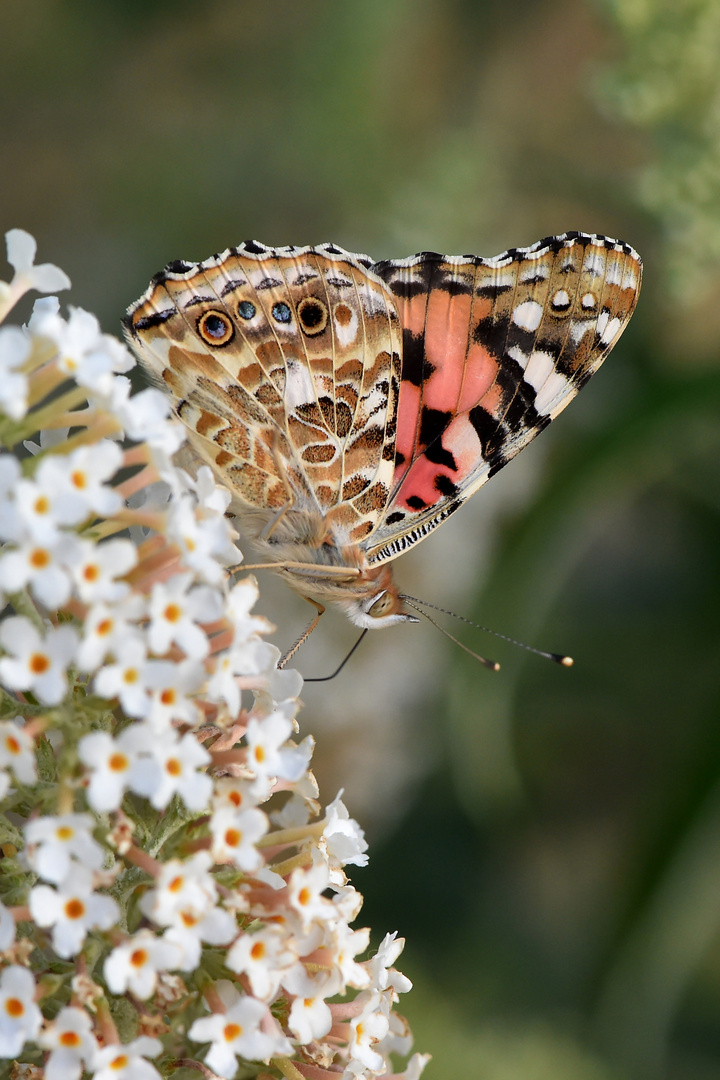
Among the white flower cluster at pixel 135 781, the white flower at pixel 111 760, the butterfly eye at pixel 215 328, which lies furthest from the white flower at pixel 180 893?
the butterfly eye at pixel 215 328

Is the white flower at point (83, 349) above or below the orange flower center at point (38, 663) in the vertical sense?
above

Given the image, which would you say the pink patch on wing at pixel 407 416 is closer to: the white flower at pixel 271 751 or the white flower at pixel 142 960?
the white flower at pixel 271 751

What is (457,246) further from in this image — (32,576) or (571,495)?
(32,576)

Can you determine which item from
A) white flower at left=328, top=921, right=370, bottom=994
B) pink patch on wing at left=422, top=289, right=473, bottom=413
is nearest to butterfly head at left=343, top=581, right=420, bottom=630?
pink patch on wing at left=422, top=289, right=473, bottom=413

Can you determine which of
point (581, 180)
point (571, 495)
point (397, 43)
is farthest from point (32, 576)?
point (397, 43)

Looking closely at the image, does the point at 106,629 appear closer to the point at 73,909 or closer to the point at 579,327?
the point at 73,909

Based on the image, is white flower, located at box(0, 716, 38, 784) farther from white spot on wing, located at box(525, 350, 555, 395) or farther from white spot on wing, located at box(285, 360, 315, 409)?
white spot on wing, located at box(525, 350, 555, 395)

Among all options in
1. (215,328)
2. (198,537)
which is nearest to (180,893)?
(198,537)
